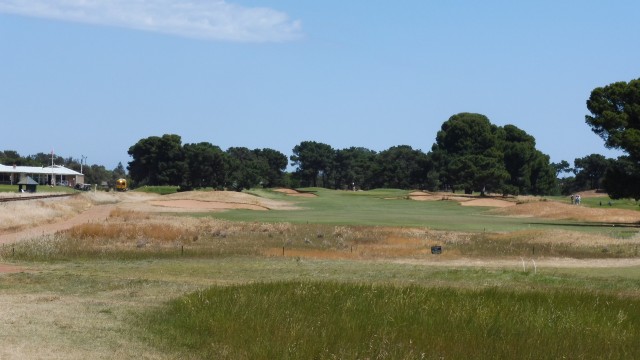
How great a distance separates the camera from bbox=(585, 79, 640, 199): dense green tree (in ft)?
215

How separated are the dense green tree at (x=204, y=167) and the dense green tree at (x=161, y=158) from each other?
146 cm

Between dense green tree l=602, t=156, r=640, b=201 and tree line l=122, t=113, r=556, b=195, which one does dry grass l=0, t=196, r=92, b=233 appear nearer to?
dense green tree l=602, t=156, r=640, b=201

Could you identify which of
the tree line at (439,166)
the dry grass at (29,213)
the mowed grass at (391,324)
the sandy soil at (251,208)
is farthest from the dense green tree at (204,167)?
the mowed grass at (391,324)

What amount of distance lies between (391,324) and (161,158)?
15147cm

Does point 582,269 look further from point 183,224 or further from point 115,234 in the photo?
point 183,224

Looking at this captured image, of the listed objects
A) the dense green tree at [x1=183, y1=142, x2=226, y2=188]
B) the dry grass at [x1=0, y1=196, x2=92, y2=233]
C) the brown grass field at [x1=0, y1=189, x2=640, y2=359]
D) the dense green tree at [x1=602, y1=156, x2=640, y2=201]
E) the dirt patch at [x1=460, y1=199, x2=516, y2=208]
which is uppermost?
the dense green tree at [x1=183, y1=142, x2=226, y2=188]

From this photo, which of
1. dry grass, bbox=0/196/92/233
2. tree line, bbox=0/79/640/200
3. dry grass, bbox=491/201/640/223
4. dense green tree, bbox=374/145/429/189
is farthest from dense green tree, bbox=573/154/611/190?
dry grass, bbox=0/196/92/233

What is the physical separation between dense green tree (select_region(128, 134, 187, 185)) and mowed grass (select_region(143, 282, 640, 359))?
139119mm

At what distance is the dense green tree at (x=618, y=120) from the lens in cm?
6550

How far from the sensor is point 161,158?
539 ft

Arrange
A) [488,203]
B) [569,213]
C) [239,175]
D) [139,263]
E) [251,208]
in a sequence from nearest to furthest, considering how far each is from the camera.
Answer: [139,263]
[569,213]
[251,208]
[488,203]
[239,175]

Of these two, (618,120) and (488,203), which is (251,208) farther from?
(618,120)

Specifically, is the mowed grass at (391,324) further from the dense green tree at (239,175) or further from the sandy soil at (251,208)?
the dense green tree at (239,175)

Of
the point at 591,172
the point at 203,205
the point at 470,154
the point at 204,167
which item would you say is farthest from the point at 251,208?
the point at 591,172
